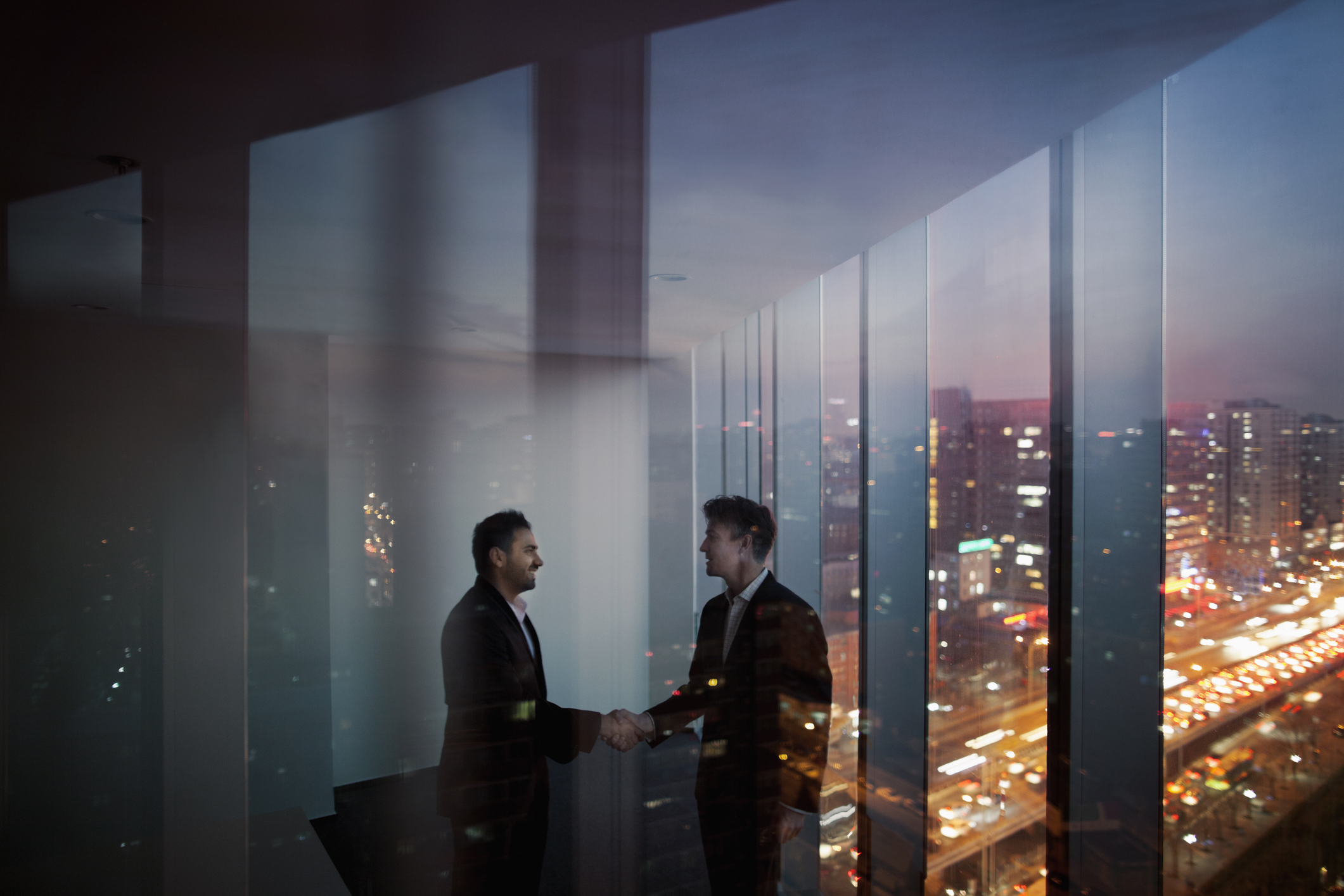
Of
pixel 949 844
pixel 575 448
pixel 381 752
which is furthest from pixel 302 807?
pixel 949 844

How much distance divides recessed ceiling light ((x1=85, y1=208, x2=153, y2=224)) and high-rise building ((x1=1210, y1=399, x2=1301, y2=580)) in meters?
1.87

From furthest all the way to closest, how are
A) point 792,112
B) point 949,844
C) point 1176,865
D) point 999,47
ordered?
point 949,844, point 1176,865, point 792,112, point 999,47

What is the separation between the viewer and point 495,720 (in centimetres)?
108

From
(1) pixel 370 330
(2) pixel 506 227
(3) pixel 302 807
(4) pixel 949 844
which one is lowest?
(4) pixel 949 844

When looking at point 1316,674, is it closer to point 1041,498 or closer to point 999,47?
point 1041,498

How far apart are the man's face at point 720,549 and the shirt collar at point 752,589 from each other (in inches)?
2.8

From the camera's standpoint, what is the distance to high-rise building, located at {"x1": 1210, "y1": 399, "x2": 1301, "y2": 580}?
0.98 m

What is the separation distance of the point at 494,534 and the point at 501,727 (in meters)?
0.41

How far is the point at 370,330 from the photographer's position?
92 cm

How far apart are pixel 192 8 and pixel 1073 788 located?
82.9 inches

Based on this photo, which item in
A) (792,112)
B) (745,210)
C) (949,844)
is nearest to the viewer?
(792,112)

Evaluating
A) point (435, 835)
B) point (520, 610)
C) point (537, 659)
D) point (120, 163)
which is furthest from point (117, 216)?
point (435, 835)

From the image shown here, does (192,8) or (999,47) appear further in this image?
(999,47)

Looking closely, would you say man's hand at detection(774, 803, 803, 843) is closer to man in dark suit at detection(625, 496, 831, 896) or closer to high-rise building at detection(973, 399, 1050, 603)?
man in dark suit at detection(625, 496, 831, 896)
